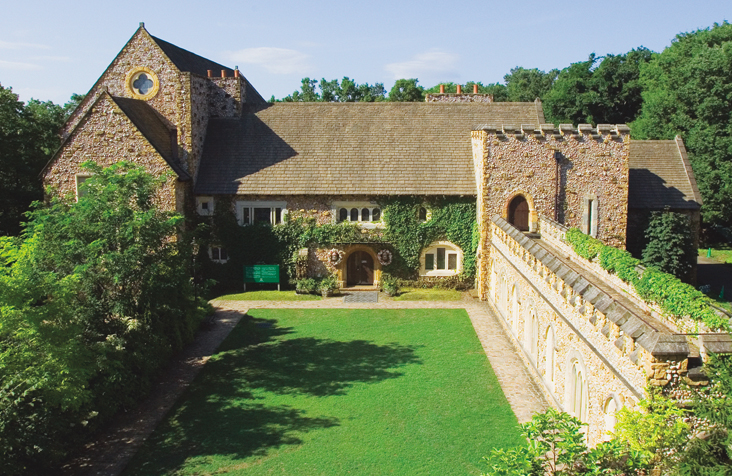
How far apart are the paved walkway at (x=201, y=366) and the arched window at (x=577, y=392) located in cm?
152

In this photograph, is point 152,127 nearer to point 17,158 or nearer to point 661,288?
point 17,158

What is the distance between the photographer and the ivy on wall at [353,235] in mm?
29047

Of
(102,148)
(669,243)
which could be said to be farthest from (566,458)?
(102,148)

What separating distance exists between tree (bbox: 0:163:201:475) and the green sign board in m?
6.49

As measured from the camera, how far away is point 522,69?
113062 mm

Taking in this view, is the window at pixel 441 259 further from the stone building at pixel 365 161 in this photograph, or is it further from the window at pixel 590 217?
the window at pixel 590 217

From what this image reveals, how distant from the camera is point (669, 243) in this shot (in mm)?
28844

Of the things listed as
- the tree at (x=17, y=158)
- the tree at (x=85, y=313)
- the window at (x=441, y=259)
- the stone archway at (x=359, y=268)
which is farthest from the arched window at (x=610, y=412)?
the tree at (x=17, y=158)

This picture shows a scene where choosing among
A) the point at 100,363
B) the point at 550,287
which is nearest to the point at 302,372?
the point at 100,363

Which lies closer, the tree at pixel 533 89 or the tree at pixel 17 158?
the tree at pixel 17 158

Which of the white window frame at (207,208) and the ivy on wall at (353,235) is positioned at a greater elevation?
the white window frame at (207,208)

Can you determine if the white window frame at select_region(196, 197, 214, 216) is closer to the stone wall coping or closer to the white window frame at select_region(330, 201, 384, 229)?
the white window frame at select_region(330, 201, 384, 229)

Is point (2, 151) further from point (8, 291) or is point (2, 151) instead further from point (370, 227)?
point (8, 291)

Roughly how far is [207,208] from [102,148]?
A: 5314 mm
